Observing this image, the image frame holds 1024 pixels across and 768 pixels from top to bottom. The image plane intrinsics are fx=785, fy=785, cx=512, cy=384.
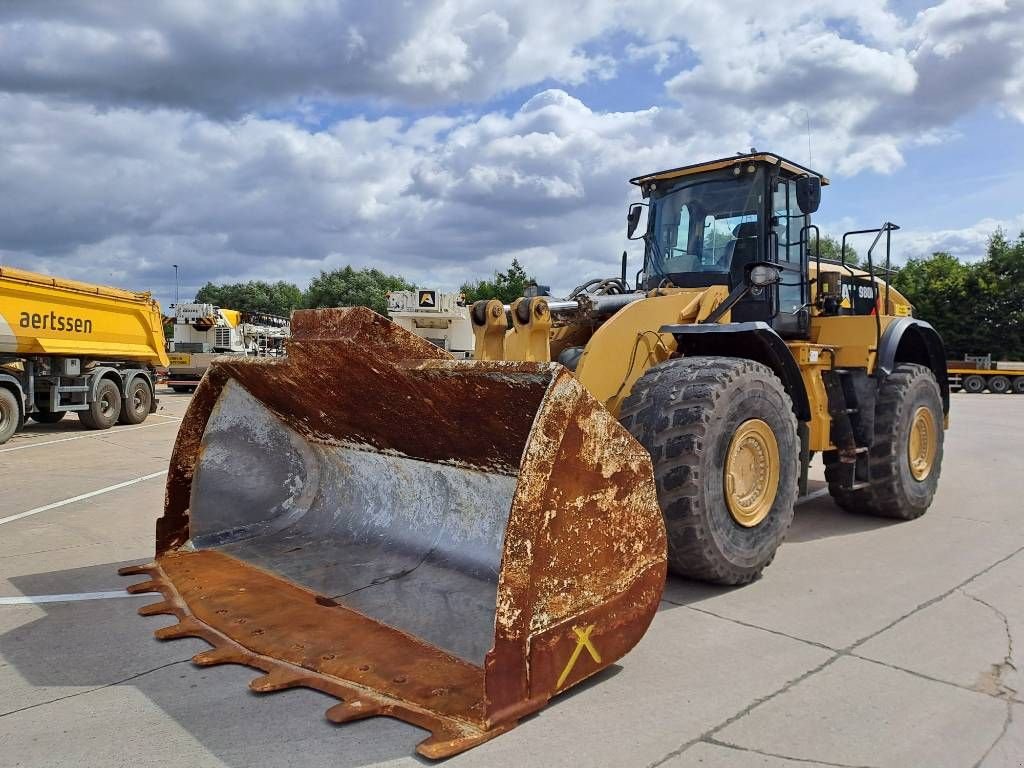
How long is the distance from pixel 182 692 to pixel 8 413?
11505 mm

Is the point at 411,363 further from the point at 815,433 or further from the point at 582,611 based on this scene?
the point at 815,433

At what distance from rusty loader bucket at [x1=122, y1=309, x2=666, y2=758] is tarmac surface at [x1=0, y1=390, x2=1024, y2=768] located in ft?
0.56

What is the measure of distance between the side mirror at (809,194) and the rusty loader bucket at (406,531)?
3400mm

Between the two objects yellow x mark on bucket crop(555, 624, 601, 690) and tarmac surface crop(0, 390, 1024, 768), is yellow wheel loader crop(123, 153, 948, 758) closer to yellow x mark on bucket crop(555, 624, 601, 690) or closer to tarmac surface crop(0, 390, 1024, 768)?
yellow x mark on bucket crop(555, 624, 601, 690)

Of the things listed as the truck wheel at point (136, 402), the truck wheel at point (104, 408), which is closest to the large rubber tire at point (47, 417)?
the truck wheel at point (104, 408)

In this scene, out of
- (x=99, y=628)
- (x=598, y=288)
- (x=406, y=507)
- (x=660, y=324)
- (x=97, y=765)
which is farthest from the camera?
(x=598, y=288)

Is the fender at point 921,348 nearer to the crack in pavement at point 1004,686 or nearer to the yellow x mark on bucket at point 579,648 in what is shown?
the crack in pavement at point 1004,686

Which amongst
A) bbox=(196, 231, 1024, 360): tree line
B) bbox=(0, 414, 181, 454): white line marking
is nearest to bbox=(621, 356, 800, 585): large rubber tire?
bbox=(0, 414, 181, 454): white line marking

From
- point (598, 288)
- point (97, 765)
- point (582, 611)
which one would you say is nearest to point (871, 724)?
point (582, 611)

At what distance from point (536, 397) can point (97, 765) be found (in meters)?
2.07

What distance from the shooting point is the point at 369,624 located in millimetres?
3693

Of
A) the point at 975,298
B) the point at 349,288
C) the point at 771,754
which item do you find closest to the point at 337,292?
the point at 349,288

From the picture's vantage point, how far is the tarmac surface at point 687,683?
2.78 metres

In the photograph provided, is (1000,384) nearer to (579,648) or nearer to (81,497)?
(81,497)
